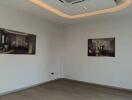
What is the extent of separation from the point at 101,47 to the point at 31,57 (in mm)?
2620

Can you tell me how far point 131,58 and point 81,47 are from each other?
195 cm

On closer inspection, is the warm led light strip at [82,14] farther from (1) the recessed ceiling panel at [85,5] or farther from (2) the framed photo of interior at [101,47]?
(2) the framed photo of interior at [101,47]

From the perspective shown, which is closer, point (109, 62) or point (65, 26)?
point (109, 62)

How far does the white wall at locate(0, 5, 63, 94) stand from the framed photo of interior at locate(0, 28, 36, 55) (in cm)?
14

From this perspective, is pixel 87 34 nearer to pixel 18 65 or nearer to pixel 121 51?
pixel 121 51

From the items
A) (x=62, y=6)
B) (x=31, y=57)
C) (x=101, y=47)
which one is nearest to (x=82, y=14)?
(x=62, y=6)

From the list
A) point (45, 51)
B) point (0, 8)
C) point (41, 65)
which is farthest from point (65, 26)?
point (0, 8)

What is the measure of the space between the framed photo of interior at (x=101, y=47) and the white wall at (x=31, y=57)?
147 cm

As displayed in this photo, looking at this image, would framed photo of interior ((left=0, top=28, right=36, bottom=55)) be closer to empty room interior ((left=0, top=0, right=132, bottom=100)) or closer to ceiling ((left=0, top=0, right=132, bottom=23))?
empty room interior ((left=0, top=0, right=132, bottom=100))

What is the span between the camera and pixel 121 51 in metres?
4.44

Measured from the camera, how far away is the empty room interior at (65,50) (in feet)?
11.9

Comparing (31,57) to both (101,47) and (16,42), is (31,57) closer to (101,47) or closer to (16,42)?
(16,42)

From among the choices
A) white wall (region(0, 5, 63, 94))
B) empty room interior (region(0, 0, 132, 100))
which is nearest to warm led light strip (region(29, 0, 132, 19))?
empty room interior (region(0, 0, 132, 100))

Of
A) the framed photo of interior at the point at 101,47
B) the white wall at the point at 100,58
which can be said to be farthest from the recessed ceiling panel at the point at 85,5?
the framed photo of interior at the point at 101,47
